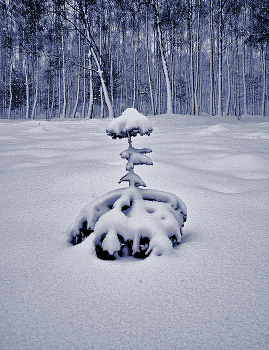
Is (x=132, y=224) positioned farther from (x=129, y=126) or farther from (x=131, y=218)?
(x=129, y=126)

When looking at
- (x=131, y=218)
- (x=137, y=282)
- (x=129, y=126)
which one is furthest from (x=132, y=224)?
(x=129, y=126)

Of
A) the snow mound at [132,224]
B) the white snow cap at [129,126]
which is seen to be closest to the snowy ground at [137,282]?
the snow mound at [132,224]

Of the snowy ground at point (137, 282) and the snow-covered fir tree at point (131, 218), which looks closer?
the snowy ground at point (137, 282)

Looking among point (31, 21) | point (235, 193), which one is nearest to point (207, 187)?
point (235, 193)

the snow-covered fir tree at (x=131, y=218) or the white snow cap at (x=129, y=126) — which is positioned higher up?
the white snow cap at (x=129, y=126)

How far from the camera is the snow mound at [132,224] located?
1.07 meters

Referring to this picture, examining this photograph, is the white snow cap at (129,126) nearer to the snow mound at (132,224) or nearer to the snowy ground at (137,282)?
the snow mound at (132,224)

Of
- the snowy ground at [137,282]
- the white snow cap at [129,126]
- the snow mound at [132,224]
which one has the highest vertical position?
the white snow cap at [129,126]

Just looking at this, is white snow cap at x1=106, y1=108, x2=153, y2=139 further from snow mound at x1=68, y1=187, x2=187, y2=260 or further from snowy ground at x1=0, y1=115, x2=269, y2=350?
snowy ground at x1=0, y1=115, x2=269, y2=350

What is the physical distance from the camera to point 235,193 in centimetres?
192

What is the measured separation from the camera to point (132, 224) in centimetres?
108

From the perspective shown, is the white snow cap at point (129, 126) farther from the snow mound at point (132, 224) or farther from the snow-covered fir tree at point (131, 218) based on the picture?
the snow mound at point (132, 224)

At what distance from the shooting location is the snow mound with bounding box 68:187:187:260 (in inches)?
42.1

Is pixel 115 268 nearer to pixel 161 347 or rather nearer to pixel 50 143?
pixel 161 347
